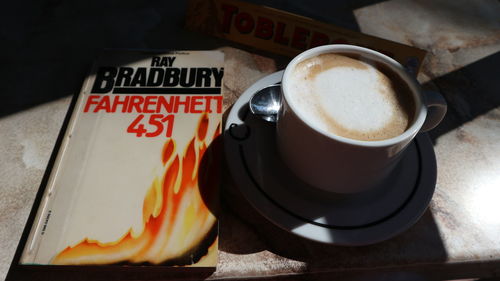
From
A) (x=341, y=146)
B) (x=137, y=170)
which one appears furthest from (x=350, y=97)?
(x=137, y=170)

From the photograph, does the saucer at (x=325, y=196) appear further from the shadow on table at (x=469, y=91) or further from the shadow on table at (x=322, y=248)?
the shadow on table at (x=469, y=91)

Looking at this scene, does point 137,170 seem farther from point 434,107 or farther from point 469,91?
point 469,91

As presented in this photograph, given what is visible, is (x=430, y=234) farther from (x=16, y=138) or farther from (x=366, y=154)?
(x=16, y=138)

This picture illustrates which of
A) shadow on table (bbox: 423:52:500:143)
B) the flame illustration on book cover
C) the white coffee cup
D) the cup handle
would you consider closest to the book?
the flame illustration on book cover

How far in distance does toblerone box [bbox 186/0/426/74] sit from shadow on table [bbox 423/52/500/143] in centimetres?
10

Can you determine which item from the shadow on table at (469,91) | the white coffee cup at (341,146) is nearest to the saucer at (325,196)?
the white coffee cup at (341,146)

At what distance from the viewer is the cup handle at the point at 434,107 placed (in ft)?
1.57

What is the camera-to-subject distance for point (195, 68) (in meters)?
0.67

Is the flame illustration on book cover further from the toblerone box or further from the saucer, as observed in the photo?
the toblerone box

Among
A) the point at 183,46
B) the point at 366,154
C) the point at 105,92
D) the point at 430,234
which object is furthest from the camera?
the point at 183,46

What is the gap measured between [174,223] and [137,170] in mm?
109

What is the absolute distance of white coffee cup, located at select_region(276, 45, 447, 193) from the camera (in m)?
0.42

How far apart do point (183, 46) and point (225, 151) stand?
0.32m

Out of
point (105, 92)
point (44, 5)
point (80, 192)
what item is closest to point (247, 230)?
point (80, 192)
